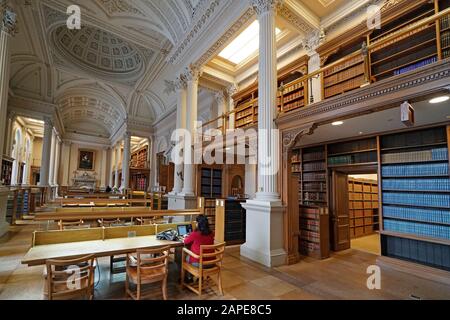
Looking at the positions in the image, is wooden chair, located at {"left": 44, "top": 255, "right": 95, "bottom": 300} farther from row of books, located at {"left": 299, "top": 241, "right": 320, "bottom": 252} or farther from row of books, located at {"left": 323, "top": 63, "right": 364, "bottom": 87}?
row of books, located at {"left": 323, "top": 63, "right": 364, "bottom": 87}

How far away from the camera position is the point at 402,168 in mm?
4586

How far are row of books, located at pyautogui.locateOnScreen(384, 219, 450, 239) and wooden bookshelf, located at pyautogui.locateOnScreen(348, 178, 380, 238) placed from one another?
2184 mm

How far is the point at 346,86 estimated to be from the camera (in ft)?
16.9

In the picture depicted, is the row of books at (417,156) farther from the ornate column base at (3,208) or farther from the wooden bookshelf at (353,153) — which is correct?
the ornate column base at (3,208)

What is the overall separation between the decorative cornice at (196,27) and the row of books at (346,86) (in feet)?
12.4

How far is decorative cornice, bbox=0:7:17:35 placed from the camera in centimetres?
548

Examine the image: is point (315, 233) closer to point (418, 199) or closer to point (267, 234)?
point (267, 234)

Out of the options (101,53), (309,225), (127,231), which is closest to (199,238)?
(127,231)

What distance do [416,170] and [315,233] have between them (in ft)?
7.49

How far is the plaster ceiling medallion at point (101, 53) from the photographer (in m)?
11.0

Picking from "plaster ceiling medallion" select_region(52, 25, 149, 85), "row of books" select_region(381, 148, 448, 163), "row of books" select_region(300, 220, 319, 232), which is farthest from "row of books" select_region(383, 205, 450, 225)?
"plaster ceiling medallion" select_region(52, 25, 149, 85)

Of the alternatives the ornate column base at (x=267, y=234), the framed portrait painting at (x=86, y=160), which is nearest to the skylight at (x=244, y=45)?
the ornate column base at (x=267, y=234)

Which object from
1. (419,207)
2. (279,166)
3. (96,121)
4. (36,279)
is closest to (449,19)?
(419,207)

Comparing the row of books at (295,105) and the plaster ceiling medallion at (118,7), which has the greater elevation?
the plaster ceiling medallion at (118,7)
